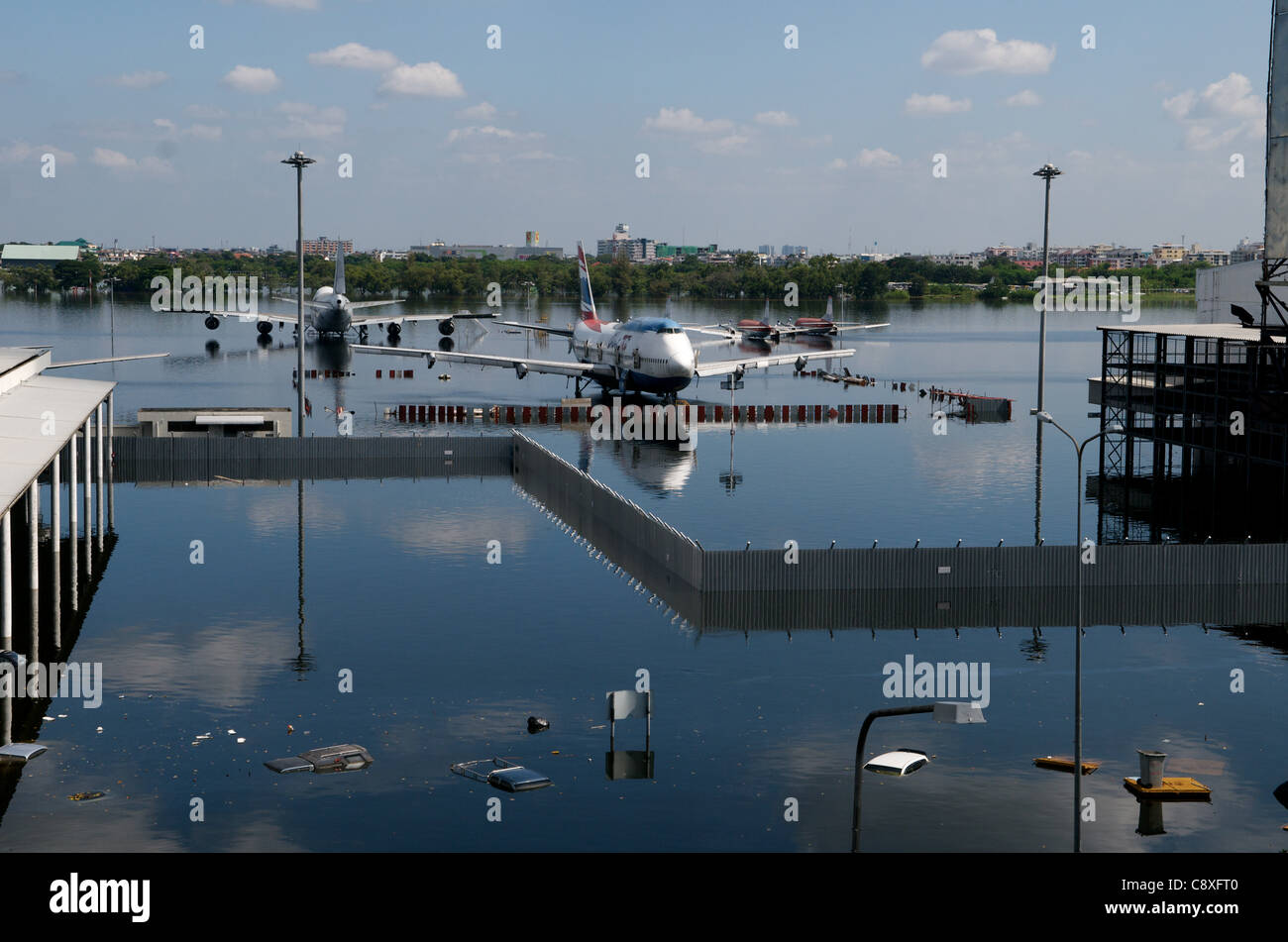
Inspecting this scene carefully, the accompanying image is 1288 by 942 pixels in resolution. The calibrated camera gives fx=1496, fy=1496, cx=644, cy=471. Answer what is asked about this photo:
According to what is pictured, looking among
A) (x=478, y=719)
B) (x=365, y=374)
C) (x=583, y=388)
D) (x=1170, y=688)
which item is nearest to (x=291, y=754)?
(x=478, y=719)

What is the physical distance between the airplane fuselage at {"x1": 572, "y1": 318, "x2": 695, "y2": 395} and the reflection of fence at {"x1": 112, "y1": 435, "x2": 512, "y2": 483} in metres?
29.4

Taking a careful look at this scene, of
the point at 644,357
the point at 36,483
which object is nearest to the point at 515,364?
the point at 644,357

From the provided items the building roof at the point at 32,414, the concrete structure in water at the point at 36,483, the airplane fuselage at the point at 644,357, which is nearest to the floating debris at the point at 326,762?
the concrete structure in water at the point at 36,483

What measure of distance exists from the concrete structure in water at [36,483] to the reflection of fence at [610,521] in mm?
23940

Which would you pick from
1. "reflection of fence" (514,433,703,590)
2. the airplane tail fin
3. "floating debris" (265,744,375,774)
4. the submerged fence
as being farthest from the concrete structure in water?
the airplane tail fin

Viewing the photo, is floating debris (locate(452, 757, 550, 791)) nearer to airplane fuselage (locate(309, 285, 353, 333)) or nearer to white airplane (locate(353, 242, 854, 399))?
white airplane (locate(353, 242, 854, 399))

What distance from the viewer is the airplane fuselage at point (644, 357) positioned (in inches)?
4734

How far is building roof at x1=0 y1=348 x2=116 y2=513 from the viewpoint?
51.5 m

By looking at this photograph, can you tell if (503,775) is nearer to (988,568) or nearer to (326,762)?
(326,762)

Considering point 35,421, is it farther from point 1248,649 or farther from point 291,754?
point 1248,649

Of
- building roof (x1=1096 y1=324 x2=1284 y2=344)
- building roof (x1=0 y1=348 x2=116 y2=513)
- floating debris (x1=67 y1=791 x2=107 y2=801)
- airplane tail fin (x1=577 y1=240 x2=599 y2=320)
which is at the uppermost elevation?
airplane tail fin (x1=577 y1=240 x2=599 y2=320)
